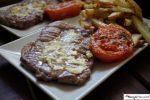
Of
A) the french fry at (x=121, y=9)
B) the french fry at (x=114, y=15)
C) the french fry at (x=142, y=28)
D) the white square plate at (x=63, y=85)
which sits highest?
the french fry at (x=121, y=9)

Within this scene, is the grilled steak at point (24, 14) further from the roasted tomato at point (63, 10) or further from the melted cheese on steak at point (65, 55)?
the melted cheese on steak at point (65, 55)

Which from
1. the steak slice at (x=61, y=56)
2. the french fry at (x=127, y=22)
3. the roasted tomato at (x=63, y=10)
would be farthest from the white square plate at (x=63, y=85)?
the roasted tomato at (x=63, y=10)

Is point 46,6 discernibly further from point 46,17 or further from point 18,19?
point 18,19

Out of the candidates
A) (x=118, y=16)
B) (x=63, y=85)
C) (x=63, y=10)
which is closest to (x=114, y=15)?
(x=118, y=16)

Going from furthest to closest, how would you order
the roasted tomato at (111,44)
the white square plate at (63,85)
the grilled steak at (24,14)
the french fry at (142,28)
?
the grilled steak at (24,14), the french fry at (142,28), the roasted tomato at (111,44), the white square plate at (63,85)

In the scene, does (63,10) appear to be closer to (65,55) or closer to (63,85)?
(65,55)

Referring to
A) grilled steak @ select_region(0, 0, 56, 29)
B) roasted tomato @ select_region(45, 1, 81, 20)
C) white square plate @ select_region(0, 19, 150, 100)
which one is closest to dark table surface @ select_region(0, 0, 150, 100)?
→ white square plate @ select_region(0, 19, 150, 100)
